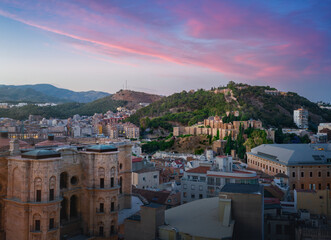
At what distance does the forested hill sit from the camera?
8562 centimetres

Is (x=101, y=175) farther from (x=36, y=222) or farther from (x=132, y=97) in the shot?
(x=132, y=97)

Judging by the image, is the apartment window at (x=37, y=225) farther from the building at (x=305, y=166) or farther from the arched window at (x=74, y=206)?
the building at (x=305, y=166)

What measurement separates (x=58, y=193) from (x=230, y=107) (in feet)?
255

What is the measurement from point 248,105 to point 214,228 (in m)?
77.1

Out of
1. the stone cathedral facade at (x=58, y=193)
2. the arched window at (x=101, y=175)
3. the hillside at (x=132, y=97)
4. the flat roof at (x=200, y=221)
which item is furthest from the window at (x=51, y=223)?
the hillside at (x=132, y=97)

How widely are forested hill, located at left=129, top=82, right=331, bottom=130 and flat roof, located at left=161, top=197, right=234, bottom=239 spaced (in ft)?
180

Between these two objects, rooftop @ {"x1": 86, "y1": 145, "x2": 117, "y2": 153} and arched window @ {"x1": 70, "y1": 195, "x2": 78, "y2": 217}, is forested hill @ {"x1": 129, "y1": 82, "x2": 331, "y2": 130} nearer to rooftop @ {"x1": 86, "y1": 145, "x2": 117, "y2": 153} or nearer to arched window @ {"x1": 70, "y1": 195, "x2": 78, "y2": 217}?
rooftop @ {"x1": 86, "y1": 145, "x2": 117, "y2": 153}

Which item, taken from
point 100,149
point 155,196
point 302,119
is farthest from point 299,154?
point 302,119

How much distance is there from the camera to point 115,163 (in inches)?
693

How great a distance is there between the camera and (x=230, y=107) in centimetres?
8938

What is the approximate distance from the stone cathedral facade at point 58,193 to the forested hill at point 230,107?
2279 inches

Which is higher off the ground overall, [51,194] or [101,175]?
[101,175]

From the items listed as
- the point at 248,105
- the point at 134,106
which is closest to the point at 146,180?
the point at 248,105

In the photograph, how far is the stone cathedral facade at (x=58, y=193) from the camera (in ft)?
48.4
